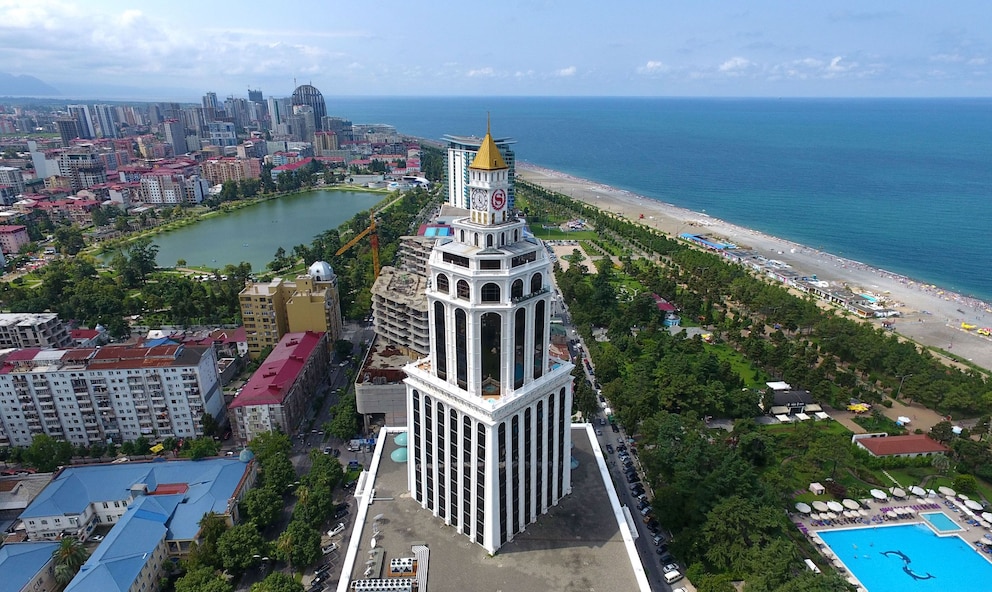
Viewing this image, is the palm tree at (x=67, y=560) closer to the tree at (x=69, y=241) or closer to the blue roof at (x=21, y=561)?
the blue roof at (x=21, y=561)

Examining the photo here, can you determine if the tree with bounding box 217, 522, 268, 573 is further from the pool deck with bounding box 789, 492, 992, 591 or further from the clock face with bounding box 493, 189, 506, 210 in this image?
the pool deck with bounding box 789, 492, 992, 591

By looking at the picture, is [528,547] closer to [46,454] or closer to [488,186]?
[488,186]

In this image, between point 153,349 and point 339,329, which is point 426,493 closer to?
point 153,349

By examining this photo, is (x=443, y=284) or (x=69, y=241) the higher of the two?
(x=443, y=284)

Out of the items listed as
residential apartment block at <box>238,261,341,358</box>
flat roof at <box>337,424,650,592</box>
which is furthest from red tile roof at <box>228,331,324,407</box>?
flat roof at <box>337,424,650,592</box>

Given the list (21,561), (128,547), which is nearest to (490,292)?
(128,547)

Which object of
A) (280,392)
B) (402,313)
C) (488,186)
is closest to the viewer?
(488,186)

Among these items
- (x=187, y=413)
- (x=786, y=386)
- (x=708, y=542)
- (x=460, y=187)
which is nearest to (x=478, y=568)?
(x=708, y=542)
